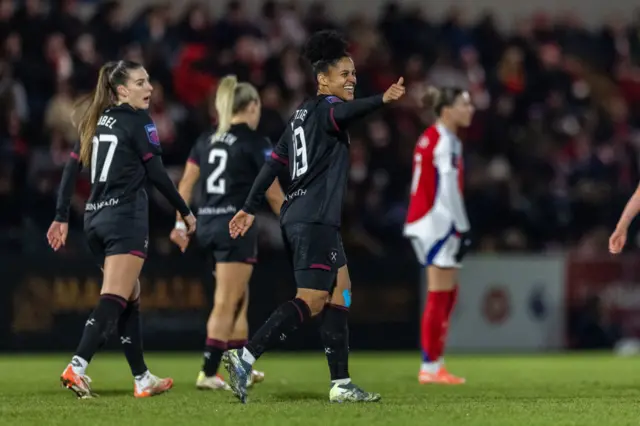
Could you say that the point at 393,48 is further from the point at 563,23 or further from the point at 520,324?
the point at 520,324

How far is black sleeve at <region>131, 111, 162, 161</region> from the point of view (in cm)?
796

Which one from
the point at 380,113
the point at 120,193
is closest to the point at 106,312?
the point at 120,193

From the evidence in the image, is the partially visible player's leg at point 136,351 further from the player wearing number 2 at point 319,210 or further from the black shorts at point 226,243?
the player wearing number 2 at point 319,210

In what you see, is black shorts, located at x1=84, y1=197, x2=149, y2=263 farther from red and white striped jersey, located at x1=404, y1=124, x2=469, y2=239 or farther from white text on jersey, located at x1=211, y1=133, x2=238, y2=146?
red and white striped jersey, located at x1=404, y1=124, x2=469, y2=239

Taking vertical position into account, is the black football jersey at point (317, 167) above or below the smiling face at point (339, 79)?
below

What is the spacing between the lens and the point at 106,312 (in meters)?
7.84

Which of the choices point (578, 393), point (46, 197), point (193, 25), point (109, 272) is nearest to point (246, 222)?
point (109, 272)

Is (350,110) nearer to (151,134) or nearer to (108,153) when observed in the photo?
(151,134)

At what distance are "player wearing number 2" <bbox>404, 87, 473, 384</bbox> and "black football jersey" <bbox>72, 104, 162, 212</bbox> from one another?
2989 millimetres

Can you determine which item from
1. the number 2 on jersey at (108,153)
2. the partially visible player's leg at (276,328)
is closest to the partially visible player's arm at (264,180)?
the partially visible player's leg at (276,328)

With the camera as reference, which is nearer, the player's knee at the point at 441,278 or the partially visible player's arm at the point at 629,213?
the partially visible player's arm at the point at 629,213

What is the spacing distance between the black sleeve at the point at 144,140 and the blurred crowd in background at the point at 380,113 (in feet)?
20.8

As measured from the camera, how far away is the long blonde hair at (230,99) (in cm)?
919

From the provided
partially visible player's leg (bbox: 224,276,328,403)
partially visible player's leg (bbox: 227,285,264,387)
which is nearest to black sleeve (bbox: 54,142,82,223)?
partially visible player's leg (bbox: 227,285,264,387)
